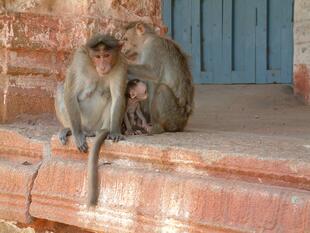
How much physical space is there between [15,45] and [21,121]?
550mm

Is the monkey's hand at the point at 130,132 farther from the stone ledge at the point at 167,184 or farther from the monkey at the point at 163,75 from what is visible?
the stone ledge at the point at 167,184

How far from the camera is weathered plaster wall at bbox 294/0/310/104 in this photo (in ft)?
27.1

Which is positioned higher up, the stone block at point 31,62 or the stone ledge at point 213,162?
the stone block at point 31,62

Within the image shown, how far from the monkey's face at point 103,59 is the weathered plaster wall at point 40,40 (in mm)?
676

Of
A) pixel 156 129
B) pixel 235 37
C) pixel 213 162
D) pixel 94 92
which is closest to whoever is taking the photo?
pixel 213 162

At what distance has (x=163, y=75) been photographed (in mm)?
5176

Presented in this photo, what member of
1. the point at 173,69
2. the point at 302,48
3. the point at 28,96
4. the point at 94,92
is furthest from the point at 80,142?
the point at 302,48

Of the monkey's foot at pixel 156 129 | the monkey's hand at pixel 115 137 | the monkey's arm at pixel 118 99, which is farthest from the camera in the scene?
the monkey's foot at pixel 156 129

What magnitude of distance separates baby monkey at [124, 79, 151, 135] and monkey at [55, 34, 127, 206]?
0.18 meters

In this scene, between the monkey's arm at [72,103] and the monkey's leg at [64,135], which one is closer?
the monkey's leg at [64,135]

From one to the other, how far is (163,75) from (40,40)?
94 centimetres

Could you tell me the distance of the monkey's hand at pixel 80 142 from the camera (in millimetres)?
4027

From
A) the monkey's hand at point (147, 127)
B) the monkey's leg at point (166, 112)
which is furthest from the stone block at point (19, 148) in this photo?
the monkey's leg at point (166, 112)

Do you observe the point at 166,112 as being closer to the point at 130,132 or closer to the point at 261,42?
the point at 130,132
